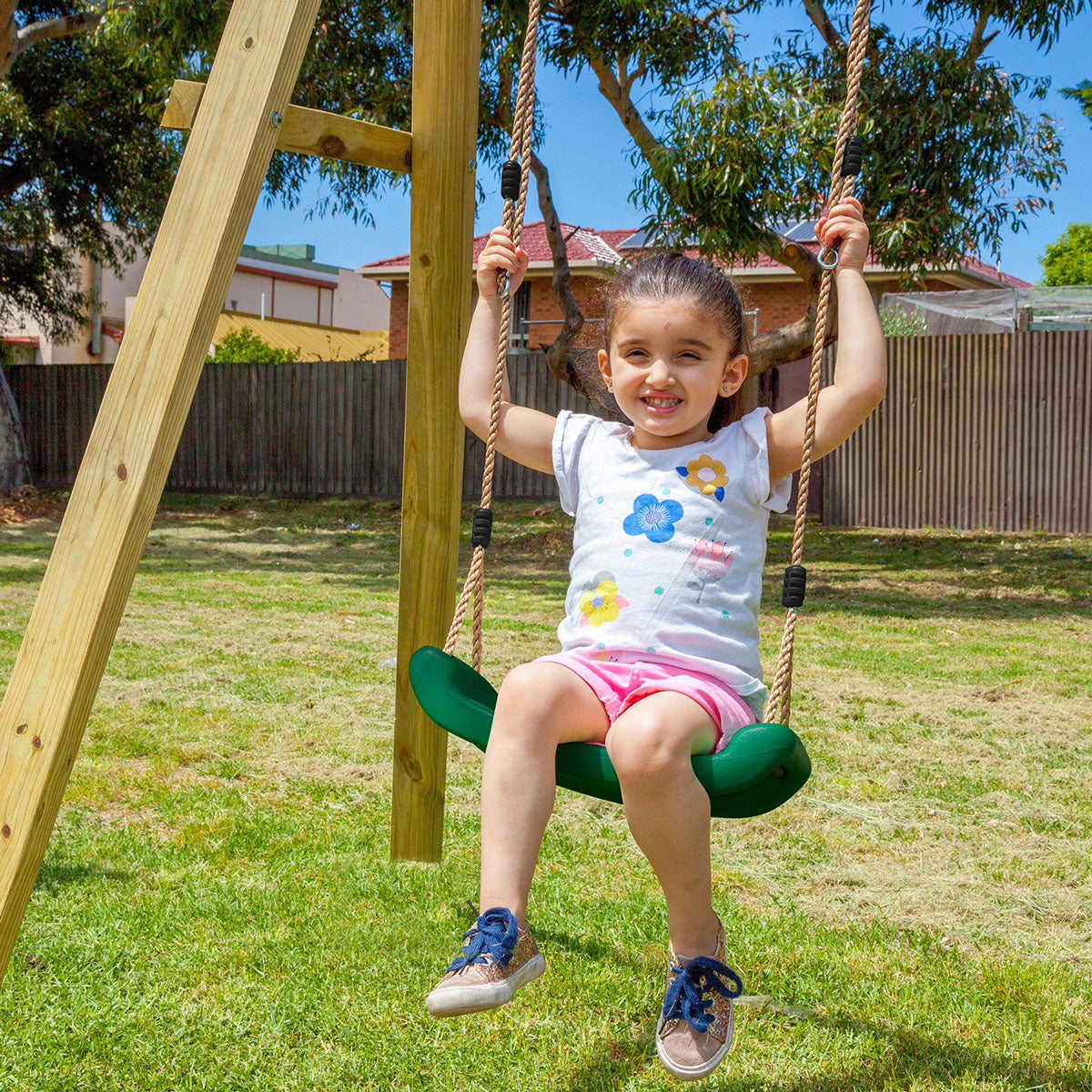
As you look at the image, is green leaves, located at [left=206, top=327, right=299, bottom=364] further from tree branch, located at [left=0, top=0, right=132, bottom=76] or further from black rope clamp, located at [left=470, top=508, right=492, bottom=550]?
black rope clamp, located at [left=470, top=508, right=492, bottom=550]

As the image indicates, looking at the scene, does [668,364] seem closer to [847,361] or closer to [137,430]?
[847,361]

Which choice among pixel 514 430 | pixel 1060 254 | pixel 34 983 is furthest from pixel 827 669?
pixel 1060 254

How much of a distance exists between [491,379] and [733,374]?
559 mm

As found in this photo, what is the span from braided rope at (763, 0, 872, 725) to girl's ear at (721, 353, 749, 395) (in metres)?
0.16

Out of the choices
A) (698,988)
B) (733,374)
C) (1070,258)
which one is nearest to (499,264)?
(733,374)

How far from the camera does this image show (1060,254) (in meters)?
31.8

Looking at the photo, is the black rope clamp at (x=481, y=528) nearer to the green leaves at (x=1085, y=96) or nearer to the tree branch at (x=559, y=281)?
the tree branch at (x=559, y=281)

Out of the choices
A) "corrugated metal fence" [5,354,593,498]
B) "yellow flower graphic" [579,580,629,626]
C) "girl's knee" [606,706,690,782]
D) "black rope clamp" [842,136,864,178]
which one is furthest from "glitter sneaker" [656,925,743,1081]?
"corrugated metal fence" [5,354,593,498]

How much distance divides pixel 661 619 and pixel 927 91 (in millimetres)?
9007

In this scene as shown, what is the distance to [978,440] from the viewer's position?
→ 41.7 feet

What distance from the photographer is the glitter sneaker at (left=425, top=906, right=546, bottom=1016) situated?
6.49 ft

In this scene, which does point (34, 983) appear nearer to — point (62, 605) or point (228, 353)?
point (62, 605)

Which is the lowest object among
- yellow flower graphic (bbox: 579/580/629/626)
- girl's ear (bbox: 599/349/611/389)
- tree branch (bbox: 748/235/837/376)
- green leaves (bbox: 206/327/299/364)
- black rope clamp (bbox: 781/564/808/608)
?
yellow flower graphic (bbox: 579/580/629/626)

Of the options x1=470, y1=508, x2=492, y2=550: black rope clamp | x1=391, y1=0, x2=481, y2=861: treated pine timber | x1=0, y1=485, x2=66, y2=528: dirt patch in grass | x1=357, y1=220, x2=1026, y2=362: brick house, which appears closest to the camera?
x1=470, y1=508, x2=492, y2=550: black rope clamp
